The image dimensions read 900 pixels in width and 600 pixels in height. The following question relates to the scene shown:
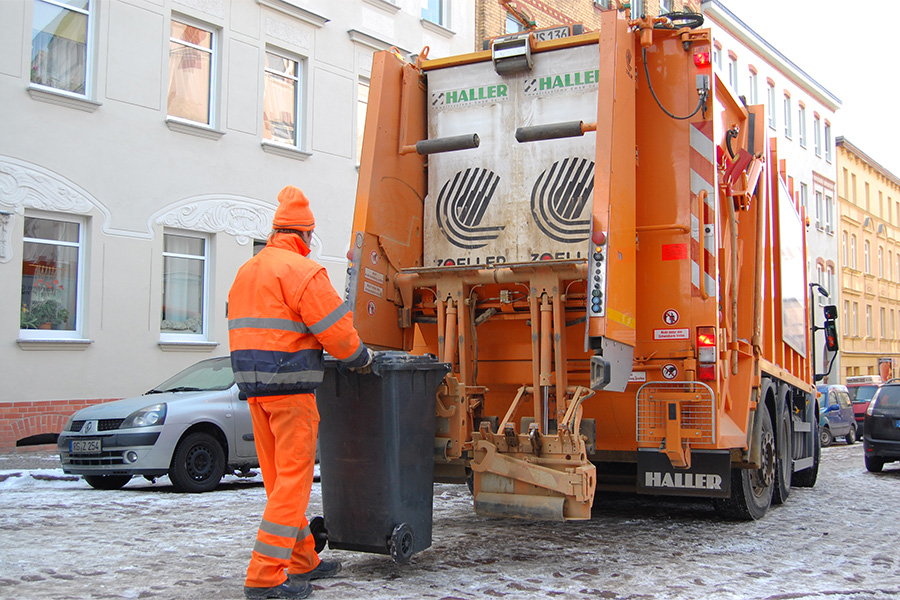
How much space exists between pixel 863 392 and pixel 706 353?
18.9 m

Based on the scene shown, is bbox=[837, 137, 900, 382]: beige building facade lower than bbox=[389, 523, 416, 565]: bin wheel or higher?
higher

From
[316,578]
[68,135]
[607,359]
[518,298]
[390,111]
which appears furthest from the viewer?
[68,135]

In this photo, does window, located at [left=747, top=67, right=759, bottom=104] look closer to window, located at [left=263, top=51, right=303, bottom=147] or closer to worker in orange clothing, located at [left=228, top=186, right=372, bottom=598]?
window, located at [left=263, top=51, right=303, bottom=147]

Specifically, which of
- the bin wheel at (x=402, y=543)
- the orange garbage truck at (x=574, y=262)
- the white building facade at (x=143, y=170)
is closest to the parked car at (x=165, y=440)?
the orange garbage truck at (x=574, y=262)

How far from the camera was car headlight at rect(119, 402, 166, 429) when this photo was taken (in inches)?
322

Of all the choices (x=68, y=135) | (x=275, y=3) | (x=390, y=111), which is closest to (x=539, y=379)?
(x=390, y=111)

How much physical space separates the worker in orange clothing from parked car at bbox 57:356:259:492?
4302mm

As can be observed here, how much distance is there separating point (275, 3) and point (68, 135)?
14.8ft

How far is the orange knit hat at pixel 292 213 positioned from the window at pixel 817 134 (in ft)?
120

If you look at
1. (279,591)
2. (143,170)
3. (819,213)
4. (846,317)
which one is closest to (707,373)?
(279,591)

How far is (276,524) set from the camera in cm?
401

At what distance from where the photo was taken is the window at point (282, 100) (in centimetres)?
→ 1516

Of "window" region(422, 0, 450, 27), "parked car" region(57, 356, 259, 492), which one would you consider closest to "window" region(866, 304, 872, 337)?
"window" region(422, 0, 450, 27)

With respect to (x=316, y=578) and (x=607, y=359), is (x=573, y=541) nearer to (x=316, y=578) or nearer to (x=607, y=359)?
(x=607, y=359)
